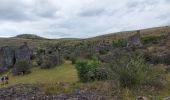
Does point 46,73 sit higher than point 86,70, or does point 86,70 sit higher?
point 86,70

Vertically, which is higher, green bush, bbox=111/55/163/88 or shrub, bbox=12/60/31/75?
green bush, bbox=111/55/163/88

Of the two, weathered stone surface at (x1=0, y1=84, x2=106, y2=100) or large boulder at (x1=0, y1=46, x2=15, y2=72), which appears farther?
large boulder at (x1=0, y1=46, x2=15, y2=72)

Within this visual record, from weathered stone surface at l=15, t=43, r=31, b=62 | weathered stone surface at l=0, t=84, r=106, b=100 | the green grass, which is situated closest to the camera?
weathered stone surface at l=0, t=84, r=106, b=100

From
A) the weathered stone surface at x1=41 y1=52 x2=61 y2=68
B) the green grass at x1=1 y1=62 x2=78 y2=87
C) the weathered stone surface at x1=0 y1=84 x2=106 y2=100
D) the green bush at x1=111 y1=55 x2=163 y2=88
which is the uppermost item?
the green bush at x1=111 y1=55 x2=163 y2=88

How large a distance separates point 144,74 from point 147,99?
14.1 ft

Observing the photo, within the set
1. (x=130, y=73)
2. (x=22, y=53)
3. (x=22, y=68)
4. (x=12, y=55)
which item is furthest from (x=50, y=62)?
(x=130, y=73)

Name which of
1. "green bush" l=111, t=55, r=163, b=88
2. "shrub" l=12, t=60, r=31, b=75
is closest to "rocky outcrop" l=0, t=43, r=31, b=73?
"shrub" l=12, t=60, r=31, b=75

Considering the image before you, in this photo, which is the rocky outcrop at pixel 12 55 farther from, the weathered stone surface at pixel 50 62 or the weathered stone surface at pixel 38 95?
the weathered stone surface at pixel 38 95

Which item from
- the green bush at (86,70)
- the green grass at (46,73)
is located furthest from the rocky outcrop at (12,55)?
the green bush at (86,70)

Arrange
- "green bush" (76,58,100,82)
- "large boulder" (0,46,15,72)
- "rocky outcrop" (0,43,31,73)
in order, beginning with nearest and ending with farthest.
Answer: "green bush" (76,58,100,82) < "large boulder" (0,46,15,72) < "rocky outcrop" (0,43,31,73)

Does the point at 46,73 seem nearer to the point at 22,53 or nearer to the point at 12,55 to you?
the point at 22,53

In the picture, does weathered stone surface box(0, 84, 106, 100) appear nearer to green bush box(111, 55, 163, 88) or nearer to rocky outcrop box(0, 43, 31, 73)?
green bush box(111, 55, 163, 88)

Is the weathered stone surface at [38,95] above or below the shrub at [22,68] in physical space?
above

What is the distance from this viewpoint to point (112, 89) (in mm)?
20688
